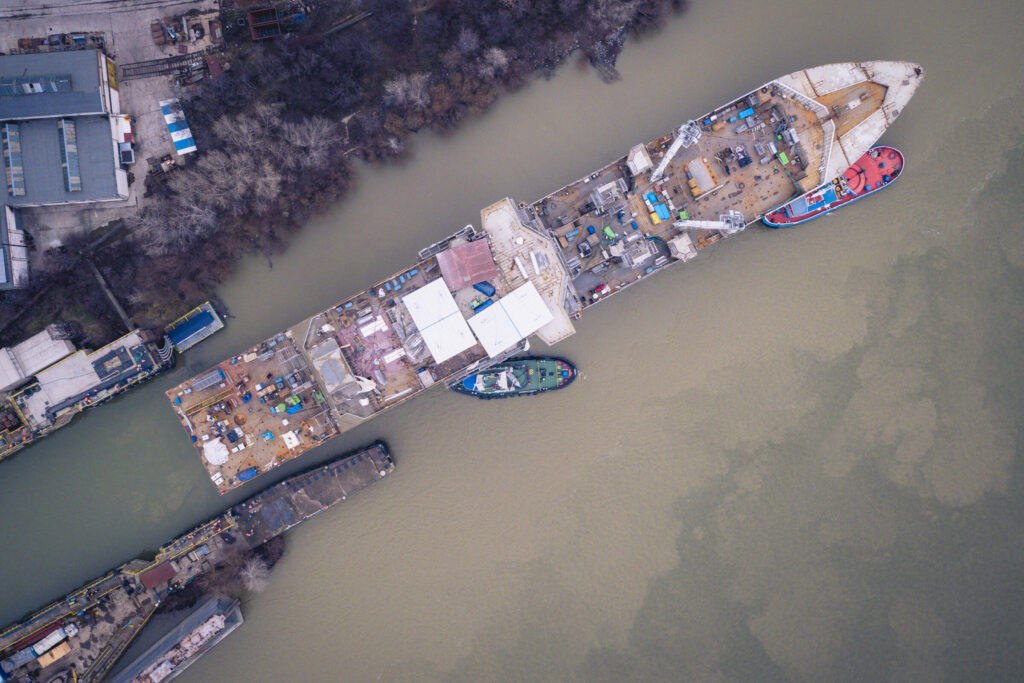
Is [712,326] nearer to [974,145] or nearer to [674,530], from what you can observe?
[674,530]

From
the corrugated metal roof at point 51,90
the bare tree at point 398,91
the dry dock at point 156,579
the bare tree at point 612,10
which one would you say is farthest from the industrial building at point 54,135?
the bare tree at point 612,10

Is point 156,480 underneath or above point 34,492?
underneath

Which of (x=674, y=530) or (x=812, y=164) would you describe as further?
(x=674, y=530)

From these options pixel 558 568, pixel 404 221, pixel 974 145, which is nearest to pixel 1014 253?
pixel 974 145

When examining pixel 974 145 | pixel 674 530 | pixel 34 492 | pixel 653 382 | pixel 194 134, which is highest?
pixel 194 134

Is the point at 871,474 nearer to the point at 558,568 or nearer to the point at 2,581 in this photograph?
the point at 558,568
